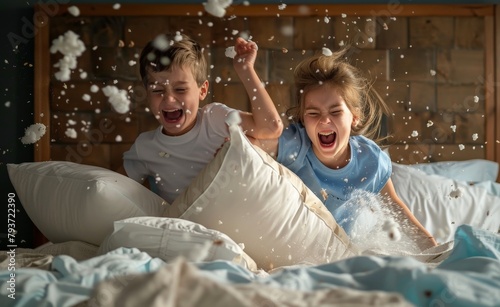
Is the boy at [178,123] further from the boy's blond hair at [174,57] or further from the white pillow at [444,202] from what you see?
the white pillow at [444,202]

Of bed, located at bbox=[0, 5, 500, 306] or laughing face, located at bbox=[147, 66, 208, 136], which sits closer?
bed, located at bbox=[0, 5, 500, 306]

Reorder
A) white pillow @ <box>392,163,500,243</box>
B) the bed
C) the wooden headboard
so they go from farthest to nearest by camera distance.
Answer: the wooden headboard
white pillow @ <box>392,163,500,243</box>
the bed

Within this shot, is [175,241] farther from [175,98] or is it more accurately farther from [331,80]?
[331,80]

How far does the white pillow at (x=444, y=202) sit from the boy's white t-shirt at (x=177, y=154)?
27.0 inches

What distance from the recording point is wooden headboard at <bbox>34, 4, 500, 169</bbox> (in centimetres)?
270

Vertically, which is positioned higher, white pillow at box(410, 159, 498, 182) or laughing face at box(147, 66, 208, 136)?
laughing face at box(147, 66, 208, 136)

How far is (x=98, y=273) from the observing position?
46.2 inches

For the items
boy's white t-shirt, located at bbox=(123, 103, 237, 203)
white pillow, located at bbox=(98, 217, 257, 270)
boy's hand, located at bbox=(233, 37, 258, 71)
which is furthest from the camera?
boy's white t-shirt, located at bbox=(123, 103, 237, 203)

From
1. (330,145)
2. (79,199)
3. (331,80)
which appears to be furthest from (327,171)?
(79,199)

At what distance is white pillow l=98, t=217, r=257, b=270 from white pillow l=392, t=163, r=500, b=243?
0.98 m

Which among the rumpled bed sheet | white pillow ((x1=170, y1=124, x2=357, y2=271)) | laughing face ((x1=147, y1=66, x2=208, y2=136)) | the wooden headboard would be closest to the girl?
laughing face ((x1=147, y1=66, x2=208, y2=136))

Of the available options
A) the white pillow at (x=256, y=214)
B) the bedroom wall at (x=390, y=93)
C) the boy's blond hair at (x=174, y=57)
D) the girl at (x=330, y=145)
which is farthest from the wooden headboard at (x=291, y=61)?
the white pillow at (x=256, y=214)

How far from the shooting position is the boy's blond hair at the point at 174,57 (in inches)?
85.0

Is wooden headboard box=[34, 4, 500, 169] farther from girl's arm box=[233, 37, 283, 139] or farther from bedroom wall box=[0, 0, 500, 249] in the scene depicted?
girl's arm box=[233, 37, 283, 139]
